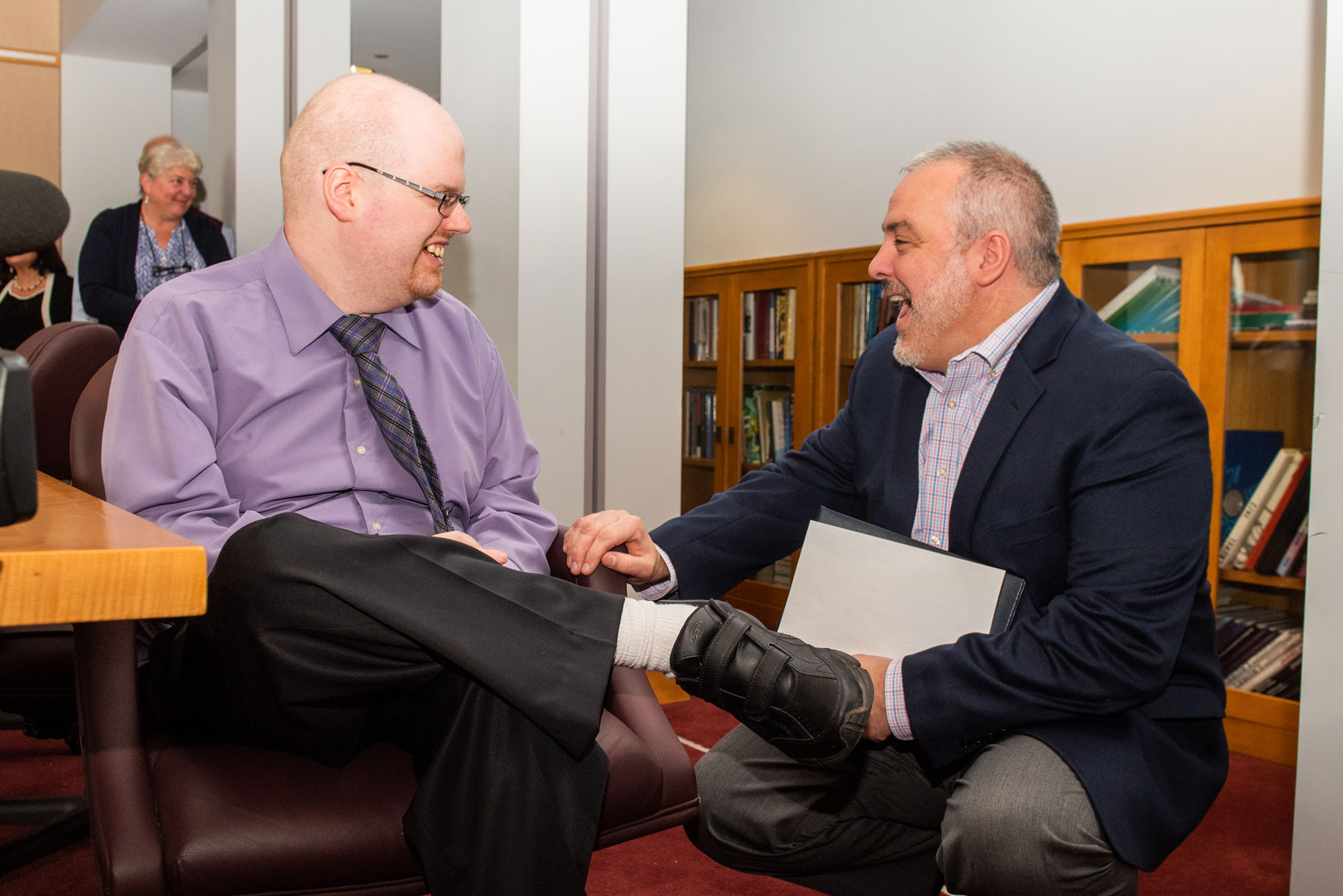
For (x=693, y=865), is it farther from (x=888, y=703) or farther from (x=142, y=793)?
(x=142, y=793)

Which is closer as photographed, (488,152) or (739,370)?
(488,152)

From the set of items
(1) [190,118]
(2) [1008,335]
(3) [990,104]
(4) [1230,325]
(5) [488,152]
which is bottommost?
(2) [1008,335]

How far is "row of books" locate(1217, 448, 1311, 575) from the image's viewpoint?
2.86 meters

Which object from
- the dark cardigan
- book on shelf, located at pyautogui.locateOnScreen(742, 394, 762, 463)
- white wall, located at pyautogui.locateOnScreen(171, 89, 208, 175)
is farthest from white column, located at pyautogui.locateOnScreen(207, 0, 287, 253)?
white wall, located at pyautogui.locateOnScreen(171, 89, 208, 175)

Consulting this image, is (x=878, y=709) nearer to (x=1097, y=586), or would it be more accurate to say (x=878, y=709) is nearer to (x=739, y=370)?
(x=1097, y=586)

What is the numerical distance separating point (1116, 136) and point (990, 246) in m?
2.05

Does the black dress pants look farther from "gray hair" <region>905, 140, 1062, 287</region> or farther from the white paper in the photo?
"gray hair" <region>905, 140, 1062, 287</region>

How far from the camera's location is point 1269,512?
9.57 ft

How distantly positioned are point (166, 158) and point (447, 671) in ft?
11.1

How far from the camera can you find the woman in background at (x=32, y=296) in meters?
A: 4.03

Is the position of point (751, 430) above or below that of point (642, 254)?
below

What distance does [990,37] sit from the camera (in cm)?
368

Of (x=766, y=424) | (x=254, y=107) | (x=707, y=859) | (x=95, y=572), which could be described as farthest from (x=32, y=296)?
(x=95, y=572)

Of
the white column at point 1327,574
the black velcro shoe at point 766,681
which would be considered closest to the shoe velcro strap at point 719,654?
the black velcro shoe at point 766,681
